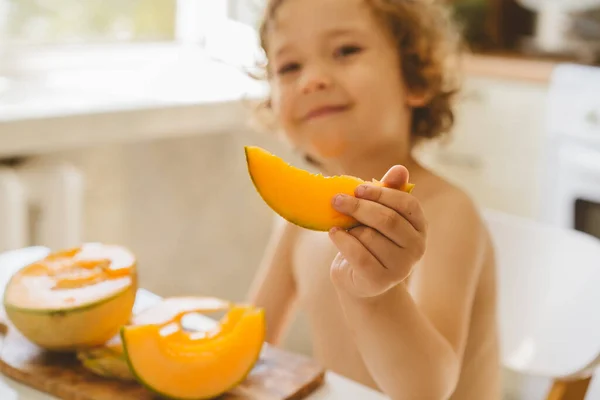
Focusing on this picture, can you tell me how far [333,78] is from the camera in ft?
2.82

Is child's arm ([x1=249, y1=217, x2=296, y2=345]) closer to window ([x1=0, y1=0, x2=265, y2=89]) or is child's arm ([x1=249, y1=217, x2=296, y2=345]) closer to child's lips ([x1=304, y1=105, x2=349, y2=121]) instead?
child's lips ([x1=304, y1=105, x2=349, y2=121])

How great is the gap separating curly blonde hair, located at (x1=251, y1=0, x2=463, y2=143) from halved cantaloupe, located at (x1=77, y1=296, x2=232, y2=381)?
1.34ft

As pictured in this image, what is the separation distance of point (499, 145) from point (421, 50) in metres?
1.06

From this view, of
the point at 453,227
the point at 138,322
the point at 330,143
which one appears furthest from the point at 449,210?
the point at 138,322

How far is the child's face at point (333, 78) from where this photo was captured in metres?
0.86

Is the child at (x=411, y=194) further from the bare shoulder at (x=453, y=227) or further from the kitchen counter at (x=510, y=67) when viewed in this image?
the kitchen counter at (x=510, y=67)

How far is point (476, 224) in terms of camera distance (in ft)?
2.76

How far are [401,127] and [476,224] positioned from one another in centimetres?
17

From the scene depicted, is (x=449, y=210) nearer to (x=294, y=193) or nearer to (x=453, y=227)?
(x=453, y=227)

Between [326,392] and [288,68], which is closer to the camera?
[326,392]

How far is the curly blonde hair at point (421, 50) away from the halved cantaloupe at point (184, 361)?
48 centimetres

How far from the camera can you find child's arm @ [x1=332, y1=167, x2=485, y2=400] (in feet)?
1.82

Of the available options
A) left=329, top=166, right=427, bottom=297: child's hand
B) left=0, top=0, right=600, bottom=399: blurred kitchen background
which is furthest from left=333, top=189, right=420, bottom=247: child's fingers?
left=0, top=0, right=600, bottom=399: blurred kitchen background

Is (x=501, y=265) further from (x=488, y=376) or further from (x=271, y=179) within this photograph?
(x=271, y=179)
